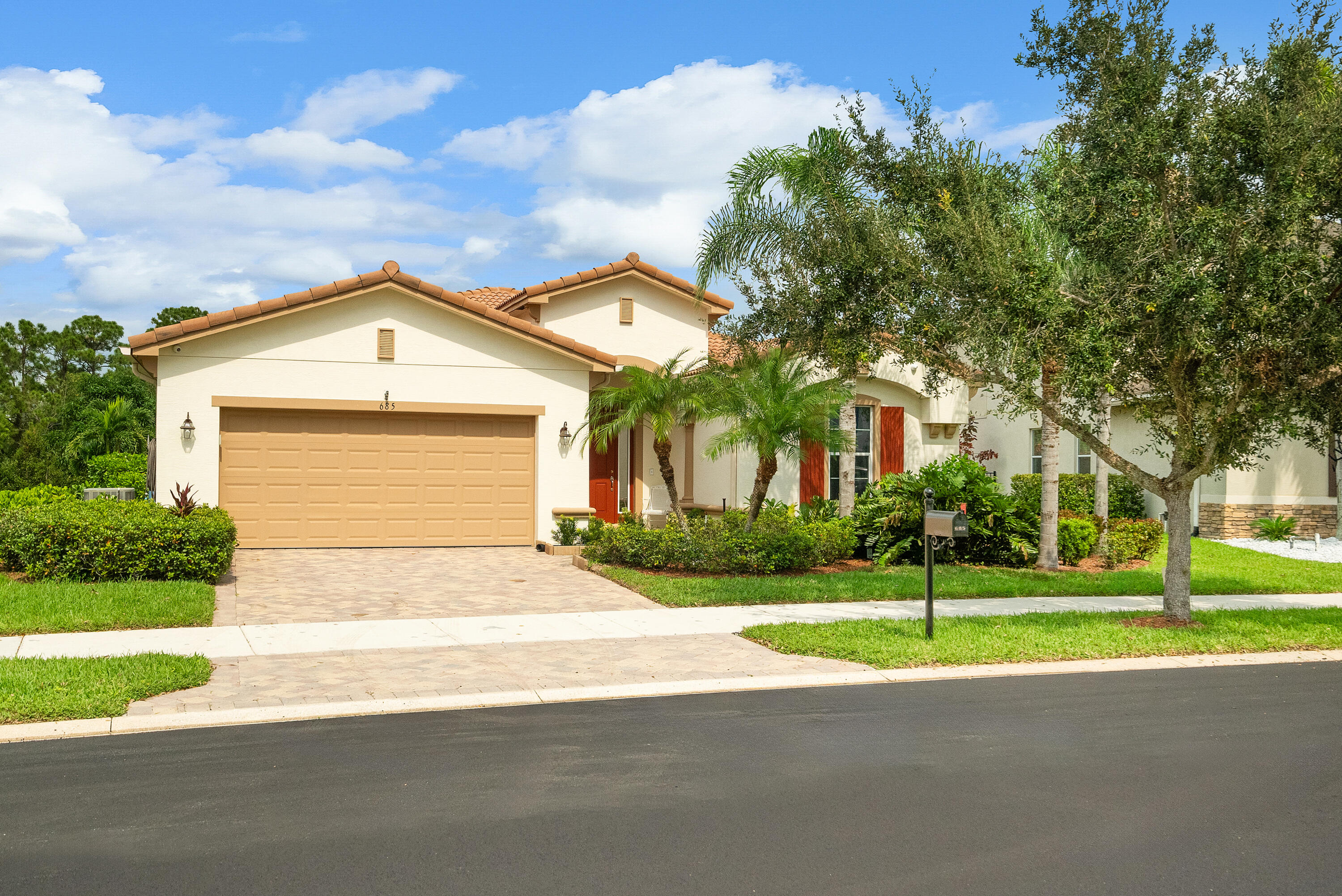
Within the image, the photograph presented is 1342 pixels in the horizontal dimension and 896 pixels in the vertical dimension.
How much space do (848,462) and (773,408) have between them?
4.89 meters

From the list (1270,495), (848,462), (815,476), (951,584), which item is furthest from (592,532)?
A: (1270,495)

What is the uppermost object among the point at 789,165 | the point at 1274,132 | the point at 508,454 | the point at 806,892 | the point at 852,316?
the point at 789,165

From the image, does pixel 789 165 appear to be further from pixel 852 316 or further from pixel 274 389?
pixel 274 389

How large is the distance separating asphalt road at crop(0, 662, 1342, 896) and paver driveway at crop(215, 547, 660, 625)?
4706mm

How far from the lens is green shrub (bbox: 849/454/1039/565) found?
643 inches

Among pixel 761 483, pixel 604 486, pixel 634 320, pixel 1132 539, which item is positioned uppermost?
pixel 634 320

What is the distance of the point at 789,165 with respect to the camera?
589 inches

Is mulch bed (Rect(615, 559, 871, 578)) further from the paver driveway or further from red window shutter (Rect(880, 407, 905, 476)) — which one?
red window shutter (Rect(880, 407, 905, 476))

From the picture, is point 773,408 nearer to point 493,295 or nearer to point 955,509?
point 955,509

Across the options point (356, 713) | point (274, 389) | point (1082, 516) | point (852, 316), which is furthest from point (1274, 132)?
point (274, 389)

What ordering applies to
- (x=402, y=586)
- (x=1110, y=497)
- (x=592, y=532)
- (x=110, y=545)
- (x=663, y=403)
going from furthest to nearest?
1. (x=1110, y=497)
2. (x=592, y=532)
3. (x=663, y=403)
4. (x=402, y=586)
5. (x=110, y=545)

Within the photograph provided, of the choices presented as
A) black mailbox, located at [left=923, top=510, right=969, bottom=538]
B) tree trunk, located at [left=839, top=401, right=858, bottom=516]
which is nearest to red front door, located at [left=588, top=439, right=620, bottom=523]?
tree trunk, located at [left=839, top=401, right=858, bottom=516]

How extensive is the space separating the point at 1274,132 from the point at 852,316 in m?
4.19

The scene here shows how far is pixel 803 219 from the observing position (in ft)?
46.5
